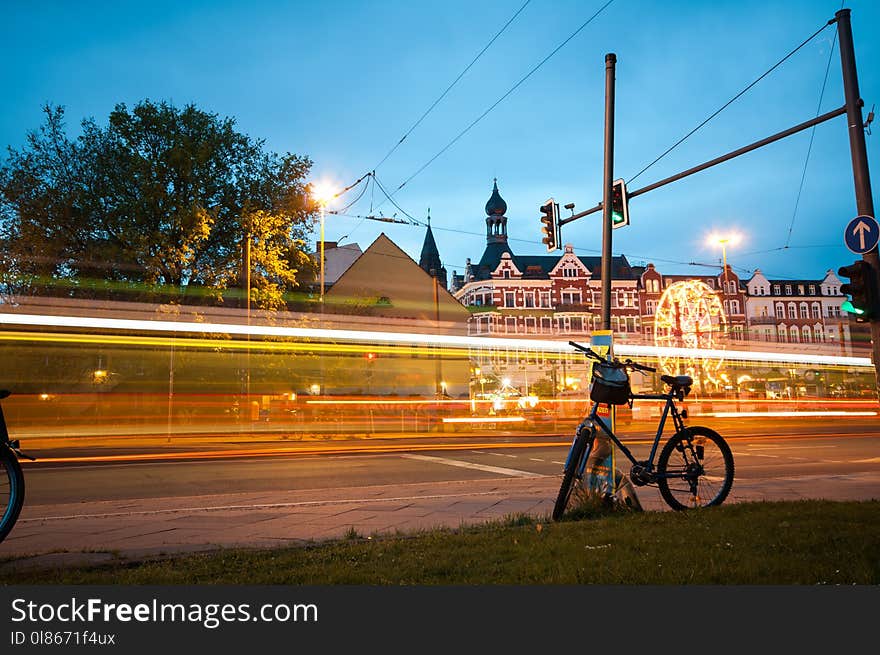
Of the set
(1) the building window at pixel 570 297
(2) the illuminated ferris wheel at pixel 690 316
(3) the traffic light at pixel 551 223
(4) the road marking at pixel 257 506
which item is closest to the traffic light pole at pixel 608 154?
(4) the road marking at pixel 257 506

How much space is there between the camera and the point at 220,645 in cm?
289

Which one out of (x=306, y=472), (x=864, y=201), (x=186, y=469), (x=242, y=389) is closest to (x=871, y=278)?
(x=864, y=201)

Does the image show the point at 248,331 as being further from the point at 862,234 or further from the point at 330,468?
the point at 862,234

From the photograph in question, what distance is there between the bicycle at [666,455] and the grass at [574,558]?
68cm

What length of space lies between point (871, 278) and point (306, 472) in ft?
29.2

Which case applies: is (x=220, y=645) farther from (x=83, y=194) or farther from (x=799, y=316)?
(x=799, y=316)

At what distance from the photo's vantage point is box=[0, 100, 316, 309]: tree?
26.8 meters

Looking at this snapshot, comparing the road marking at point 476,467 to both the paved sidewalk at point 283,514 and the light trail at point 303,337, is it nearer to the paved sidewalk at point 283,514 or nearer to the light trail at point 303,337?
the paved sidewalk at point 283,514

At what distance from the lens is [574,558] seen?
13.7ft

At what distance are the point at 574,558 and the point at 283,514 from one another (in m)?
4.14

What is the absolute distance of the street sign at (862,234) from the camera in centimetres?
904

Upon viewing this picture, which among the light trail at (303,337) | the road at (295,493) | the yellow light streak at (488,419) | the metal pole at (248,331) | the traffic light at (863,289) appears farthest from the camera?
the yellow light streak at (488,419)

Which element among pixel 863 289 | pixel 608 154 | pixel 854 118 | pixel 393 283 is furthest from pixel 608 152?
pixel 393 283

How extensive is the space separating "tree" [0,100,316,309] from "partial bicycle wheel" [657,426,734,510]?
23258mm
